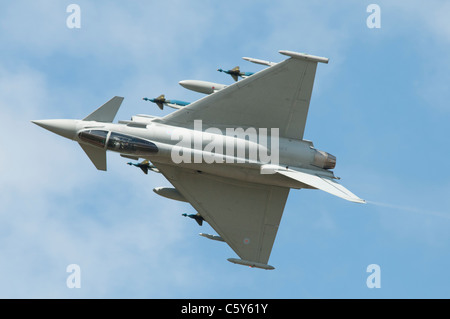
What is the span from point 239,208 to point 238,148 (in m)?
2.96

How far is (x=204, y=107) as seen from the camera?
3309 centimetres

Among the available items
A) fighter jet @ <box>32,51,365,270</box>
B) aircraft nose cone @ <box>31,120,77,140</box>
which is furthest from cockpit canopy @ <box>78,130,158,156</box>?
aircraft nose cone @ <box>31,120,77,140</box>

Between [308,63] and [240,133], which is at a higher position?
[308,63]

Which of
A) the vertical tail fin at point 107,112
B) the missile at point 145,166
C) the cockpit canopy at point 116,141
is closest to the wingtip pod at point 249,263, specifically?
the missile at point 145,166

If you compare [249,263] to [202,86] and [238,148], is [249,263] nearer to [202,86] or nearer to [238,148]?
[238,148]

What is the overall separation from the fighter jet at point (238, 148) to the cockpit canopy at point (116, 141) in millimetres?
37

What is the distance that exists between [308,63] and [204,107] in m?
4.43

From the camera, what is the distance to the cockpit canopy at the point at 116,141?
31.3 m

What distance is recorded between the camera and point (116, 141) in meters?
31.3

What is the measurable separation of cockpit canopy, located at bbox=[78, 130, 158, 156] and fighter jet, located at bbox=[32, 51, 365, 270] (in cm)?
4

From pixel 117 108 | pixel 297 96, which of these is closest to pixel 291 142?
pixel 297 96

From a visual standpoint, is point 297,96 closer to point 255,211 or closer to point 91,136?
point 255,211

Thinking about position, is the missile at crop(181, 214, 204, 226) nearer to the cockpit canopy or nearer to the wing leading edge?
the wing leading edge

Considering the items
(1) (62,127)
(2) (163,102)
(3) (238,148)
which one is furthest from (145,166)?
(3) (238,148)
